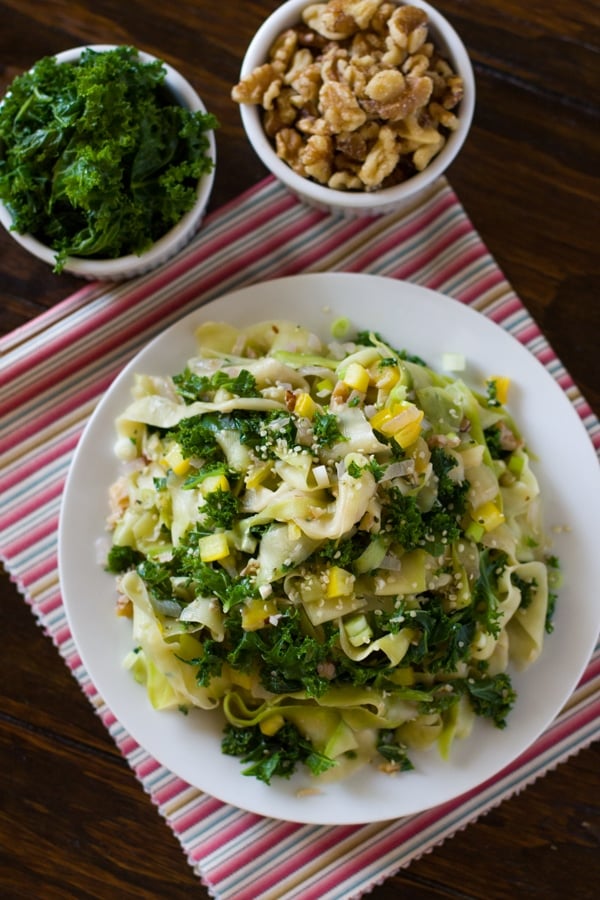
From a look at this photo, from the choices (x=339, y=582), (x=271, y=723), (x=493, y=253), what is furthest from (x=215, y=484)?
(x=493, y=253)

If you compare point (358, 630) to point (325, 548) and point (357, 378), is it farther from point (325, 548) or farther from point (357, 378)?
point (357, 378)

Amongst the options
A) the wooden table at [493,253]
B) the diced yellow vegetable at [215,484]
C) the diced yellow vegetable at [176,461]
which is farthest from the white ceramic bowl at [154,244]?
the diced yellow vegetable at [215,484]

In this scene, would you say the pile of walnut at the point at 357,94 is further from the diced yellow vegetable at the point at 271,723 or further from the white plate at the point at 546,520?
the diced yellow vegetable at the point at 271,723

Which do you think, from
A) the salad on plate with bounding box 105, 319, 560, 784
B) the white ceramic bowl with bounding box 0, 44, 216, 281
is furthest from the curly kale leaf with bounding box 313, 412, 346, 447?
the white ceramic bowl with bounding box 0, 44, 216, 281

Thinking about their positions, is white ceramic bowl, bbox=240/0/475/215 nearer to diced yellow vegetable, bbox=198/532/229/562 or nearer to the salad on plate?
the salad on plate

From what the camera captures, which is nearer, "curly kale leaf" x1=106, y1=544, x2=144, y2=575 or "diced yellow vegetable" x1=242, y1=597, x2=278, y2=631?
"diced yellow vegetable" x1=242, y1=597, x2=278, y2=631

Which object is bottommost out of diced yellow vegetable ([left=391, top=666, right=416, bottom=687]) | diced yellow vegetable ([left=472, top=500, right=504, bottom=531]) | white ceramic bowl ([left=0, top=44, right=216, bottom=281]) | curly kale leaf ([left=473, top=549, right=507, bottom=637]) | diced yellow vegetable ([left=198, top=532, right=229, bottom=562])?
diced yellow vegetable ([left=391, top=666, right=416, bottom=687])

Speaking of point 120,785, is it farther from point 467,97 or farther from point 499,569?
point 467,97
